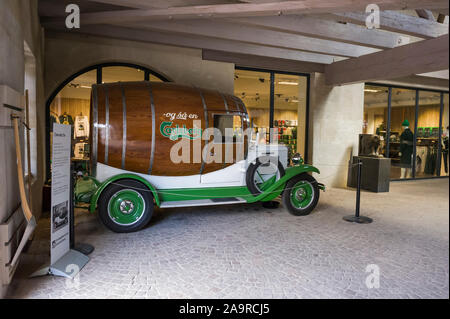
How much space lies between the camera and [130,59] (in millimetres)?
7141

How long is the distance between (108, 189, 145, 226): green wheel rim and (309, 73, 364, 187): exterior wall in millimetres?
5950

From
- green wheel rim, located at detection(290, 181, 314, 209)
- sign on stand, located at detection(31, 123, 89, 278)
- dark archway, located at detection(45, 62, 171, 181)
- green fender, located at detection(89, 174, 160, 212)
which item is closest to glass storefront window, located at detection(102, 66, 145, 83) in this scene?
dark archway, located at detection(45, 62, 171, 181)

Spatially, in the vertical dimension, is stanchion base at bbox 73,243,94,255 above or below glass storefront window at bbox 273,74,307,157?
below

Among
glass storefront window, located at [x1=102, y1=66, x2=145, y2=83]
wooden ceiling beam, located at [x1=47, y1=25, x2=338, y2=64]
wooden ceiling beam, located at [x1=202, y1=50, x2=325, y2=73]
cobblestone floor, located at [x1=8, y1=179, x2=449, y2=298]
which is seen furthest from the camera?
wooden ceiling beam, located at [x1=202, y1=50, x2=325, y2=73]

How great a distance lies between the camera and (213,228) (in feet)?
17.6

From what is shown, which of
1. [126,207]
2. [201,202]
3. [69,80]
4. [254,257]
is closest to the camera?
[254,257]

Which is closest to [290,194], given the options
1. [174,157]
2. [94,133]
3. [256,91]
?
[174,157]

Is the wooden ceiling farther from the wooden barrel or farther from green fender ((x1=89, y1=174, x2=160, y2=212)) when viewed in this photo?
green fender ((x1=89, y1=174, x2=160, y2=212))

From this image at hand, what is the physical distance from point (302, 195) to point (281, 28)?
3253mm

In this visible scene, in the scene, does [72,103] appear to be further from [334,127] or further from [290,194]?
[334,127]

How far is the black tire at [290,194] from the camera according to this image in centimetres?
605

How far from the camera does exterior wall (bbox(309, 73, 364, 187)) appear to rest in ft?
31.0

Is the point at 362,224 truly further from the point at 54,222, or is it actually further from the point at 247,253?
the point at 54,222
